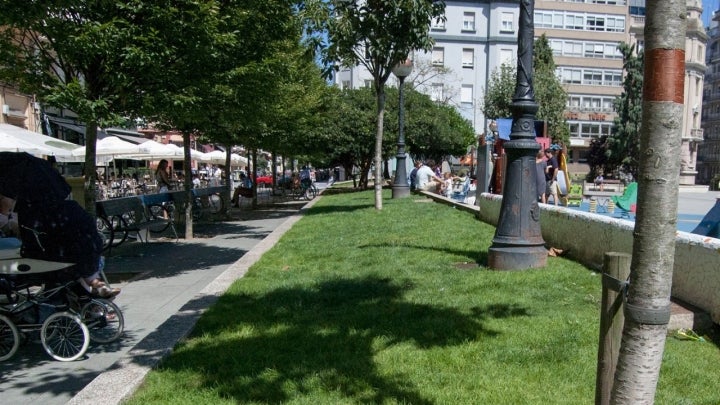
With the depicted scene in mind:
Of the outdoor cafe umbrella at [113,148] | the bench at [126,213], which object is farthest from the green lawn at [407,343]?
the outdoor cafe umbrella at [113,148]

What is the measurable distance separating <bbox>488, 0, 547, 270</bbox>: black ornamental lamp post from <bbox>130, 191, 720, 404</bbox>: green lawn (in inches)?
11.0

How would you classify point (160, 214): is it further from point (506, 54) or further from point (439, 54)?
point (506, 54)

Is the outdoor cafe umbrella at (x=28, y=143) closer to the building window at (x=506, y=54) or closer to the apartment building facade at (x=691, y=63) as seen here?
the building window at (x=506, y=54)

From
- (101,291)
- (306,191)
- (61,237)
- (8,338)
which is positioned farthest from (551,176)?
(306,191)

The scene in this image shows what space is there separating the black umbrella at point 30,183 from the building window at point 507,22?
189 ft

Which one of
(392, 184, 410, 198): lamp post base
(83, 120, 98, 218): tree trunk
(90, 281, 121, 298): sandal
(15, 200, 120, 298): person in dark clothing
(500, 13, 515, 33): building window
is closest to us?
(15, 200, 120, 298): person in dark clothing

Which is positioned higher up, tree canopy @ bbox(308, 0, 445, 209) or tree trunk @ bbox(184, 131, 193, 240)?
tree canopy @ bbox(308, 0, 445, 209)

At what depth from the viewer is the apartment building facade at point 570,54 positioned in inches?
2270

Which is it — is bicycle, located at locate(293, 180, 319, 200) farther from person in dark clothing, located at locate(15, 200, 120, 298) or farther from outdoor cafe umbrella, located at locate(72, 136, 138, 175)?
person in dark clothing, located at locate(15, 200, 120, 298)

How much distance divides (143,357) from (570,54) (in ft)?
218

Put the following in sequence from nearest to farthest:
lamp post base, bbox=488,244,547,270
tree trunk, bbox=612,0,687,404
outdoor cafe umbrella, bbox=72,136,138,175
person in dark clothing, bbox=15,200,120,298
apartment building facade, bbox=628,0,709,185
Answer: tree trunk, bbox=612,0,687,404, person in dark clothing, bbox=15,200,120,298, lamp post base, bbox=488,244,547,270, outdoor cafe umbrella, bbox=72,136,138,175, apartment building facade, bbox=628,0,709,185

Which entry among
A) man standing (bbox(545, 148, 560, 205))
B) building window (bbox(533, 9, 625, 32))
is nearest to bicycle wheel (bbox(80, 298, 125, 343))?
man standing (bbox(545, 148, 560, 205))

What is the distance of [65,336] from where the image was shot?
16.8 feet

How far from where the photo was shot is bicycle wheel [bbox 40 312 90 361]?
5.07m
